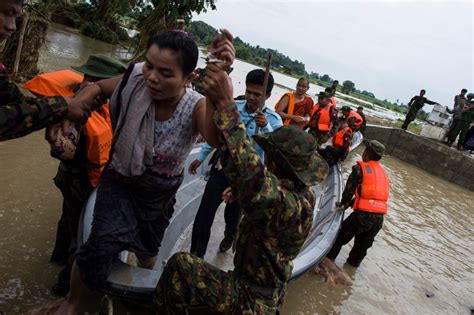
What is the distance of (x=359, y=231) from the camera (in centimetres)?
447

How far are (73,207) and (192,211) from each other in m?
1.70

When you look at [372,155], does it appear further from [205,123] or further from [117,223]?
[117,223]

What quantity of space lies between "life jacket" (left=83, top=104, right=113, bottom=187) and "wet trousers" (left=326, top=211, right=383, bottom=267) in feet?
10.4

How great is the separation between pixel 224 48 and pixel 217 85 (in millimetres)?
148

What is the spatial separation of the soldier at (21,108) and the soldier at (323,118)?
569cm

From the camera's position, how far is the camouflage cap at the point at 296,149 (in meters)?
1.67

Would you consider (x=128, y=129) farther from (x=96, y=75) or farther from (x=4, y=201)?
(x=4, y=201)

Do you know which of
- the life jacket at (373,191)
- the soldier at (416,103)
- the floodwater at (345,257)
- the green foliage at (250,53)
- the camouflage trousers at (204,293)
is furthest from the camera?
the green foliage at (250,53)

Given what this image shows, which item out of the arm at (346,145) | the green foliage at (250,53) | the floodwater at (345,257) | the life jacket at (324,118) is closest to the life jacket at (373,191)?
the floodwater at (345,257)

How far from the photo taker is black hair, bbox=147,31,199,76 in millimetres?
1713


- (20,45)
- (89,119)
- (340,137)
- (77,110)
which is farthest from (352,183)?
(20,45)

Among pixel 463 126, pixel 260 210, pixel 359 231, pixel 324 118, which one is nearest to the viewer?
pixel 260 210

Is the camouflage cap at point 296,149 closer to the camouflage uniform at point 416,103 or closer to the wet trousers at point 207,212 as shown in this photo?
the wet trousers at point 207,212

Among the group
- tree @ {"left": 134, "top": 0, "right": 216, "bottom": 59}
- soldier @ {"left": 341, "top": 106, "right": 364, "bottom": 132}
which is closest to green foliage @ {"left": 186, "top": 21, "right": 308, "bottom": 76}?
tree @ {"left": 134, "top": 0, "right": 216, "bottom": 59}
